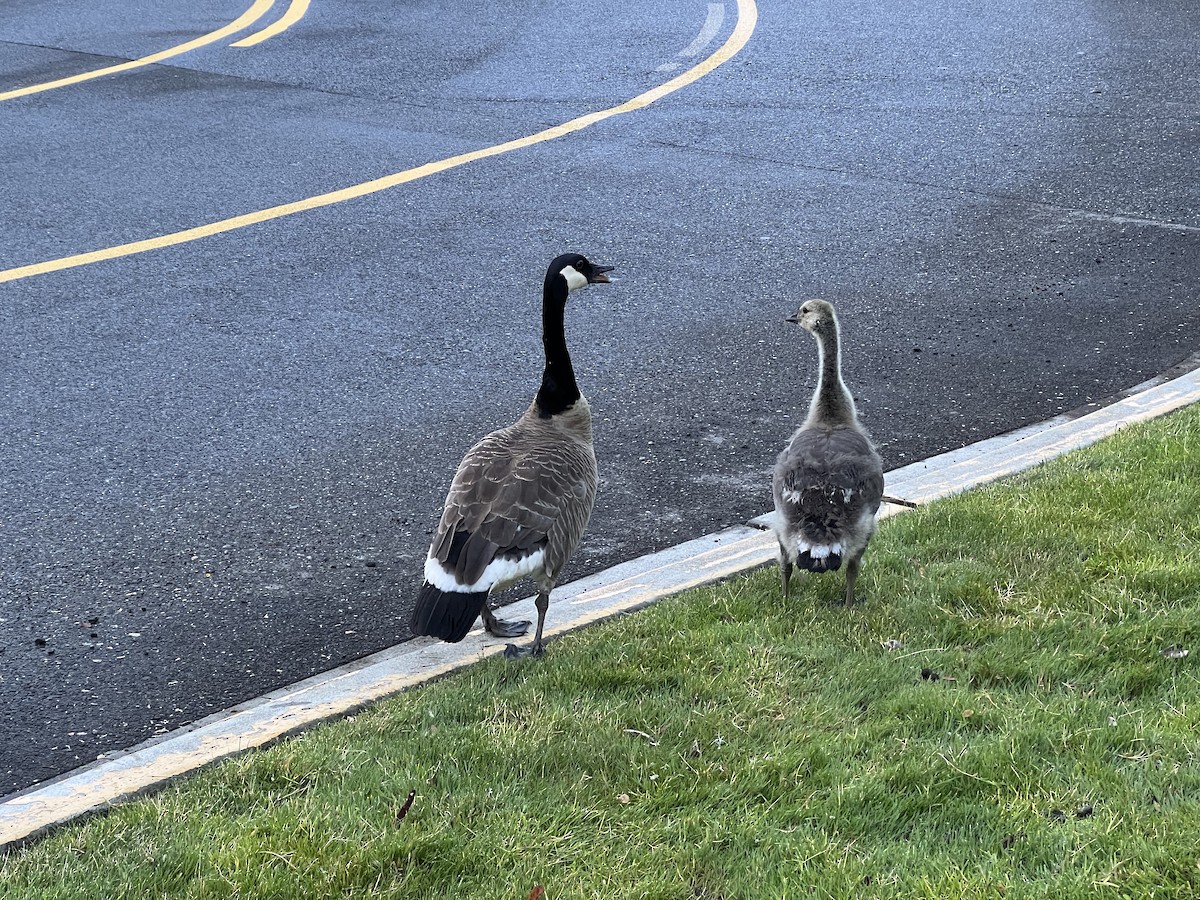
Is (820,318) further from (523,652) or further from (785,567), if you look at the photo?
(523,652)

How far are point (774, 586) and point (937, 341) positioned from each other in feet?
9.37

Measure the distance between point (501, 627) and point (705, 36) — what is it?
10.6 meters

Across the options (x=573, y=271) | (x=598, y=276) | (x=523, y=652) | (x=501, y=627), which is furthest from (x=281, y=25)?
(x=523, y=652)

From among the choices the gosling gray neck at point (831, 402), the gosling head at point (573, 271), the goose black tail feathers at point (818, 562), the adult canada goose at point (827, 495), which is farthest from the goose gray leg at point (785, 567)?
the gosling head at point (573, 271)

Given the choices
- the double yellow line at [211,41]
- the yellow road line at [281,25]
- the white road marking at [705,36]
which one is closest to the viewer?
the double yellow line at [211,41]

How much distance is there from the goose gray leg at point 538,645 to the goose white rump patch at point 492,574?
0.42 ft

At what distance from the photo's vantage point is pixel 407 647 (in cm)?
502

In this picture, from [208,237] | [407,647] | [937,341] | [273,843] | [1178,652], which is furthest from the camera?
[208,237]

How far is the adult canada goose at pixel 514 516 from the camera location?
4523 mm

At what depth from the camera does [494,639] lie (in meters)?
5.10

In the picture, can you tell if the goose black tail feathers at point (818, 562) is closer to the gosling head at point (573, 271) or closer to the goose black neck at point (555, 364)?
the goose black neck at point (555, 364)

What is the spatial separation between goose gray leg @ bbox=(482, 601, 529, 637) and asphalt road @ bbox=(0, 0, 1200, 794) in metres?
0.36

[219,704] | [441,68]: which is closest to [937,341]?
[219,704]

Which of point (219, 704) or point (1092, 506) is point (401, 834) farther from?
point (1092, 506)
